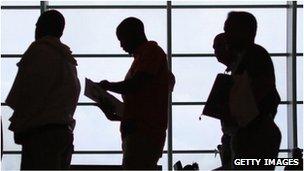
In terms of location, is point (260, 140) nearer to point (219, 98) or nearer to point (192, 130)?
point (219, 98)

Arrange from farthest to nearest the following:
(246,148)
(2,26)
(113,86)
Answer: (2,26)
(113,86)
(246,148)

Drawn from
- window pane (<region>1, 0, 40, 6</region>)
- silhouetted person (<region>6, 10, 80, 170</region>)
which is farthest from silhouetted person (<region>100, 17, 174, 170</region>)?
window pane (<region>1, 0, 40, 6</region>)

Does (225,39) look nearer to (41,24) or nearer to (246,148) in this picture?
(246,148)

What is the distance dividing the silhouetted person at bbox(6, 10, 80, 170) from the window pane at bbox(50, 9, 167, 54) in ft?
25.7

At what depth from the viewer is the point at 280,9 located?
12711mm

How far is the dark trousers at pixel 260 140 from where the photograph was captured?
4.36 m

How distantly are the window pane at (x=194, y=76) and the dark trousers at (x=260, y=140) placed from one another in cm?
806

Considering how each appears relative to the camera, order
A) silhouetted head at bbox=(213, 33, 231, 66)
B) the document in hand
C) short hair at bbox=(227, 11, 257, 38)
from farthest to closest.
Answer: the document in hand, silhouetted head at bbox=(213, 33, 231, 66), short hair at bbox=(227, 11, 257, 38)

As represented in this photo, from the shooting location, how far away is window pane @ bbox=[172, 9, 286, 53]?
41.2ft

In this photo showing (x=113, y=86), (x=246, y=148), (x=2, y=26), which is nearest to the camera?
(x=246, y=148)

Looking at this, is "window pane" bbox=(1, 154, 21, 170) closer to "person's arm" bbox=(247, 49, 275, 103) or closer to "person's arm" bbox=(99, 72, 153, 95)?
"person's arm" bbox=(99, 72, 153, 95)

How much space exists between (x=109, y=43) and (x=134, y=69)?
7790 mm

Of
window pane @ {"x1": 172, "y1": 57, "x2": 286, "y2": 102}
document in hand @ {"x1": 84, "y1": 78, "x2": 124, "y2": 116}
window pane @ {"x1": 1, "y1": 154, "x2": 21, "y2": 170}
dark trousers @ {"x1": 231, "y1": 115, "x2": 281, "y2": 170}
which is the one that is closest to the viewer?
dark trousers @ {"x1": 231, "y1": 115, "x2": 281, "y2": 170}

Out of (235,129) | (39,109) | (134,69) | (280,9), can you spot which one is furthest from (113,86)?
(280,9)
